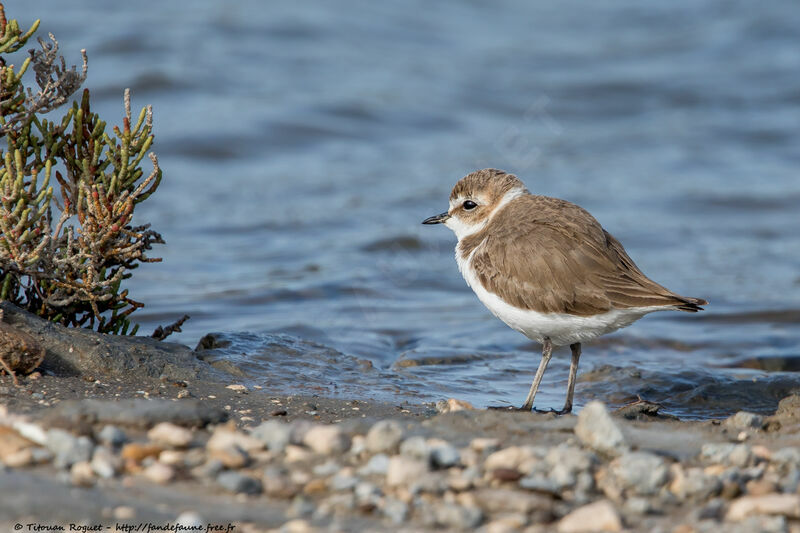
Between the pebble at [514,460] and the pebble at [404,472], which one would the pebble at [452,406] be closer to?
the pebble at [514,460]

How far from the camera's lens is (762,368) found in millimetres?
8648

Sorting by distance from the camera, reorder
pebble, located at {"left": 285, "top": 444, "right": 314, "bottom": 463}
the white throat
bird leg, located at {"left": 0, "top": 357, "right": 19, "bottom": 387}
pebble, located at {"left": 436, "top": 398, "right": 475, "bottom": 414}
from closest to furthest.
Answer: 1. pebble, located at {"left": 285, "top": 444, "right": 314, "bottom": 463}
2. bird leg, located at {"left": 0, "top": 357, "right": 19, "bottom": 387}
3. pebble, located at {"left": 436, "top": 398, "right": 475, "bottom": 414}
4. the white throat

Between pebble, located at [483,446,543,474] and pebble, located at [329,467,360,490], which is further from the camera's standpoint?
pebble, located at [483,446,543,474]

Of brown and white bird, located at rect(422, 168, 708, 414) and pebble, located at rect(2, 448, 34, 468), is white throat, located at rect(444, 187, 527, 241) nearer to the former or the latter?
brown and white bird, located at rect(422, 168, 708, 414)

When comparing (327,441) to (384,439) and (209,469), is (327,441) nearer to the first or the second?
(384,439)

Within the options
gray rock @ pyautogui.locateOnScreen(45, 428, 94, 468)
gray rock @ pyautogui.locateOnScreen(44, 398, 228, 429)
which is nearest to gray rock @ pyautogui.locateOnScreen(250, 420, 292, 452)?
gray rock @ pyautogui.locateOnScreen(44, 398, 228, 429)

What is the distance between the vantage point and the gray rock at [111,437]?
4047mm

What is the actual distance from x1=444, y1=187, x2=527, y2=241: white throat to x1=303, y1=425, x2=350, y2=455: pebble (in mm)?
3096

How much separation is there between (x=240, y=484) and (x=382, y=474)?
0.58 metres

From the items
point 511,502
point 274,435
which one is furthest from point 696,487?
point 274,435

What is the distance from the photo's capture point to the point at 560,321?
235 inches

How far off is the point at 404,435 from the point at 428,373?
360 centimetres

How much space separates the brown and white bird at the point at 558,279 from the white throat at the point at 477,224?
347 mm

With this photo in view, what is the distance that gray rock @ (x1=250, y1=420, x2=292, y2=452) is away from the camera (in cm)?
411
